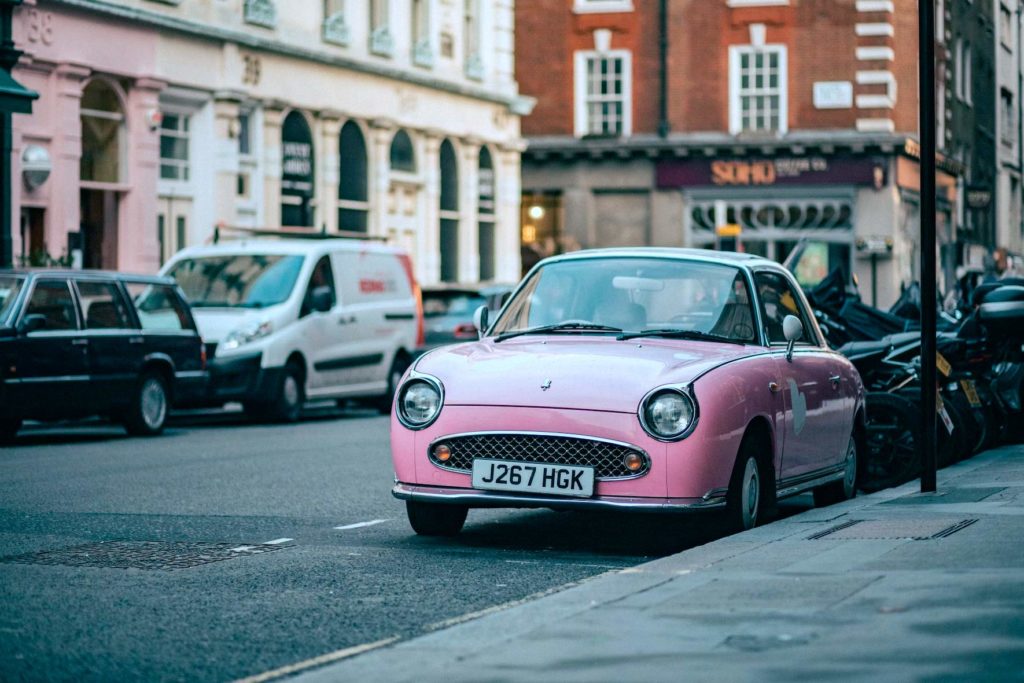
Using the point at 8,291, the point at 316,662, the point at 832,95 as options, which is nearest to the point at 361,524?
the point at 316,662

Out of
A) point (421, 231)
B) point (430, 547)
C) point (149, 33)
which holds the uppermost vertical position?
point (149, 33)

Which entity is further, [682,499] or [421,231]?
[421,231]

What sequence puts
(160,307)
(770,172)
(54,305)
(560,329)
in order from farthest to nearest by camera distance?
(770,172)
(160,307)
(54,305)
(560,329)

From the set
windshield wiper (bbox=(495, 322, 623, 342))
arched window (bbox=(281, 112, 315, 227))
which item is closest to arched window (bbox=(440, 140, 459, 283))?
arched window (bbox=(281, 112, 315, 227))

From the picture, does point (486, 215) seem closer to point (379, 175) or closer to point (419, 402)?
point (379, 175)

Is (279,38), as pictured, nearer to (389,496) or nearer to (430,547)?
(389,496)

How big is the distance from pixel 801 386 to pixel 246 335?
37.9 ft

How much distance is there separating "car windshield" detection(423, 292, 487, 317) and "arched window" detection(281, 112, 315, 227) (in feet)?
27.6

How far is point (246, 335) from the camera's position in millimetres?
21156

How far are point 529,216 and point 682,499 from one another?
4505 cm

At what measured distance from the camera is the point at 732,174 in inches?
2021

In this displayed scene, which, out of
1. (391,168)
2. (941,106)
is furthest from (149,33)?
(941,106)

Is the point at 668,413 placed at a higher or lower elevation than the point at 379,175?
lower

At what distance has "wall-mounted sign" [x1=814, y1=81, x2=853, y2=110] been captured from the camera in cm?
5072
